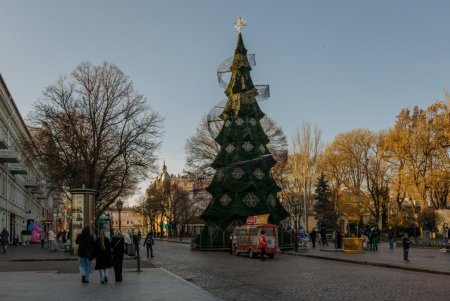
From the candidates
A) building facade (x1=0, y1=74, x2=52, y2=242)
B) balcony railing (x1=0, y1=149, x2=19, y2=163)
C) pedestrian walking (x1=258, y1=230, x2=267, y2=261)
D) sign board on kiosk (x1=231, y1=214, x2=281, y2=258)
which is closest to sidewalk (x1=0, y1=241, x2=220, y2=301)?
pedestrian walking (x1=258, y1=230, x2=267, y2=261)

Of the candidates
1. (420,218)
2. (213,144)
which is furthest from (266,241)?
(420,218)

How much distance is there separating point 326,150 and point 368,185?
21.9ft

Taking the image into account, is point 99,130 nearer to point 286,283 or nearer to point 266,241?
point 266,241

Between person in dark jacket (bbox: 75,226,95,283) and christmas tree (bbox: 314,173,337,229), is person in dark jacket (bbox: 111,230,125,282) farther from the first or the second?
christmas tree (bbox: 314,173,337,229)

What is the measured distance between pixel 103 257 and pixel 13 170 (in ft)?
159

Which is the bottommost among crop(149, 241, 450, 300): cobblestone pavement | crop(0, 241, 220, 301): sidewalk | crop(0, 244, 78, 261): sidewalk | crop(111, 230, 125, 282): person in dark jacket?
crop(0, 244, 78, 261): sidewalk

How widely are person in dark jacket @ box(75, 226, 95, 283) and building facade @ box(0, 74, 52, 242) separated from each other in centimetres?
2756

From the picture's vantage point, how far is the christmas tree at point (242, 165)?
137 feet

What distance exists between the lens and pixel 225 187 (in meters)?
41.8

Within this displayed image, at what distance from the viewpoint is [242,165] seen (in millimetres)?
42062

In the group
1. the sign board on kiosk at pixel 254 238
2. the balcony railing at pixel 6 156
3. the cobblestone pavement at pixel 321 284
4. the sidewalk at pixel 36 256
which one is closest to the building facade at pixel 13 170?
the balcony railing at pixel 6 156

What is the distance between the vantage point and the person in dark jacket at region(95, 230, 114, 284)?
15.9m

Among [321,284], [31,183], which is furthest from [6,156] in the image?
[321,284]

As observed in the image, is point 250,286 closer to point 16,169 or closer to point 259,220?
point 259,220
